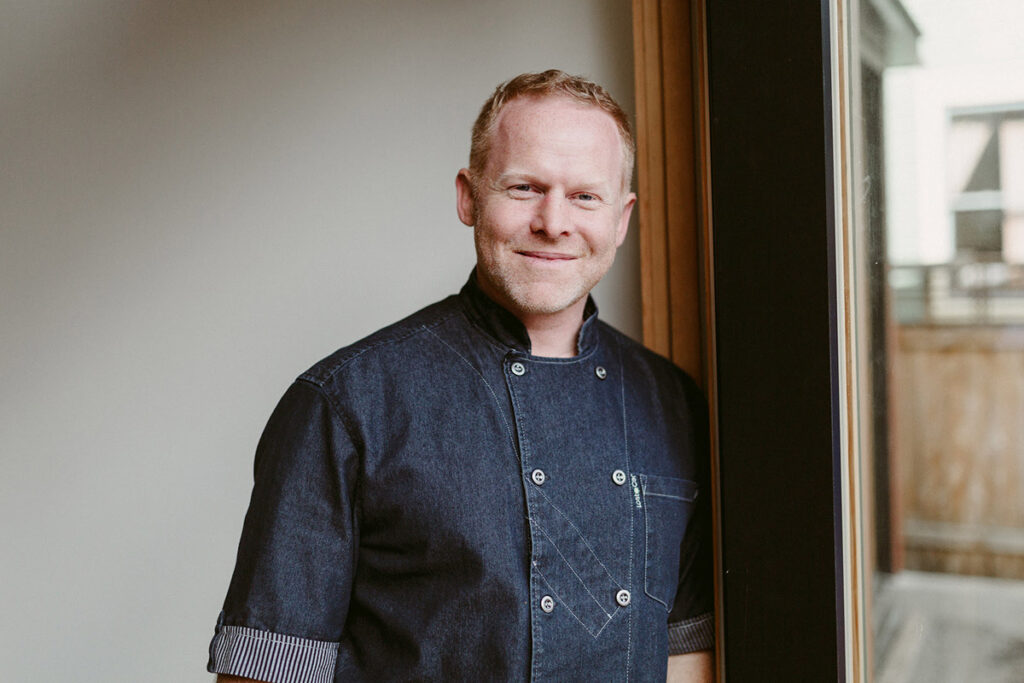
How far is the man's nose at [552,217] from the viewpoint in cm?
114

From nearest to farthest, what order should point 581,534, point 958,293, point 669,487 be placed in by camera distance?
point 958,293, point 581,534, point 669,487

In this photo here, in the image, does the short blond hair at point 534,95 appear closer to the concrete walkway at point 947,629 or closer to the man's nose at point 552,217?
the man's nose at point 552,217

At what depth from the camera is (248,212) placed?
69.2 inches

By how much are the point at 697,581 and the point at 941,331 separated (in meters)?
0.48

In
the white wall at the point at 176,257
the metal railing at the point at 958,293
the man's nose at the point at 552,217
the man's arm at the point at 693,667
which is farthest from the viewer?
the white wall at the point at 176,257

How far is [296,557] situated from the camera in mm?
1086

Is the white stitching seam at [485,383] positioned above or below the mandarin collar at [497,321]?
below

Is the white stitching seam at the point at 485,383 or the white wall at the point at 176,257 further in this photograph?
the white wall at the point at 176,257

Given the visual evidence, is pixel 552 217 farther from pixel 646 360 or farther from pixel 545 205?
pixel 646 360

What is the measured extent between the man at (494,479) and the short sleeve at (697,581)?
15 millimetres

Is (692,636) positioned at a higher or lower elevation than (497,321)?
lower

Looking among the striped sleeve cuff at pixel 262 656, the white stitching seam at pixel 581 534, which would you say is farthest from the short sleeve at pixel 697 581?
the striped sleeve cuff at pixel 262 656

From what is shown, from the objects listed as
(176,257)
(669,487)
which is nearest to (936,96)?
(669,487)

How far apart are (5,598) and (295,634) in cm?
117
